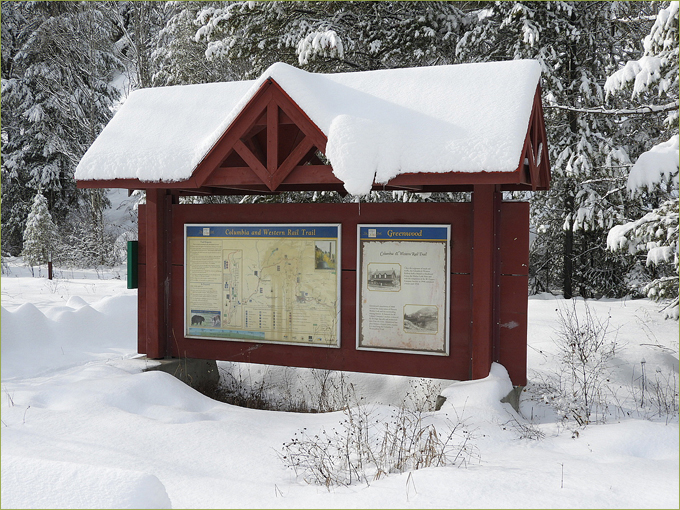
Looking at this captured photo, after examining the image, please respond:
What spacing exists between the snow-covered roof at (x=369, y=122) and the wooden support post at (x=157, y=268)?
896mm

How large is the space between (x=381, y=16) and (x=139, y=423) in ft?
42.4

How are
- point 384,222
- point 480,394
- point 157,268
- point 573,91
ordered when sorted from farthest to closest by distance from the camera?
1. point 573,91
2. point 157,268
3. point 384,222
4. point 480,394

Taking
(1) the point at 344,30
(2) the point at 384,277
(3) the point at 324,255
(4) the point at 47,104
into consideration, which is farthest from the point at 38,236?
(2) the point at 384,277

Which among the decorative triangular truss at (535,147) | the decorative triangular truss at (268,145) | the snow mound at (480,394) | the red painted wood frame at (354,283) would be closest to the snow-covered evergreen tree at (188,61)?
the red painted wood frame at (354,283)

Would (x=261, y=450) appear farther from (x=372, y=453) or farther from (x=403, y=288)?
(x=403, y=288)

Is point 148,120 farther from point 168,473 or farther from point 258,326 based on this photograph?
point 168,473

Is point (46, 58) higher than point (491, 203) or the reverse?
higher

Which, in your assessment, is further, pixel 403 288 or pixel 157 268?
pixel 157 268

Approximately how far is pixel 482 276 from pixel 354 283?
157cm

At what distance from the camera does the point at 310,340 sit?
24.3 feet

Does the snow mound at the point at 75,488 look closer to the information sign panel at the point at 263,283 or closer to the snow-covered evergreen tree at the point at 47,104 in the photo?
the information sign panel at the point at 263,283

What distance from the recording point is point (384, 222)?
7031mm

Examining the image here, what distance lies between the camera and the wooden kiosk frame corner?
6.39 metres

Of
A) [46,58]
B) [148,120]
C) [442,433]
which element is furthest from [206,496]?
[46,58]
